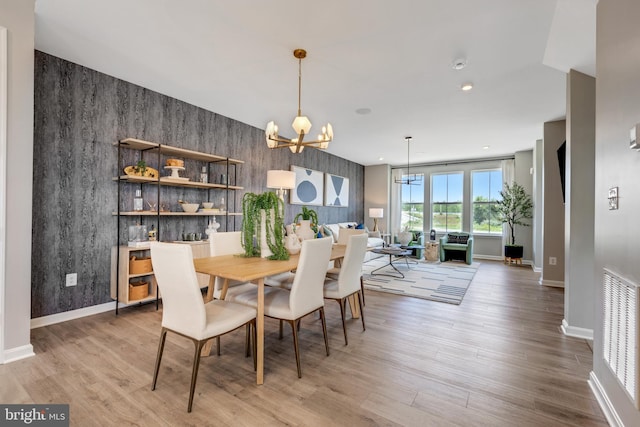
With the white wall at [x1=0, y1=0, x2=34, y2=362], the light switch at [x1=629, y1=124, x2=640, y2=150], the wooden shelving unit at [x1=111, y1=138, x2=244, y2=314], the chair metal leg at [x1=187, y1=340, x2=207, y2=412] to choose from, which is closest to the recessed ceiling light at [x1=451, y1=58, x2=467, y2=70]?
the light switch at [x1=629, y1=124, x2=640, y2=150]

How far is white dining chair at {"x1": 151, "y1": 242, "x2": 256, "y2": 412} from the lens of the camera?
5.43 feet

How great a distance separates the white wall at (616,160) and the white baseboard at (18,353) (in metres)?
3.76

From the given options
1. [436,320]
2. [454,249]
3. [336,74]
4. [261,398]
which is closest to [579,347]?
[436,320]

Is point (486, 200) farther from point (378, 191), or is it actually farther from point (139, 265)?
point (139, 265)

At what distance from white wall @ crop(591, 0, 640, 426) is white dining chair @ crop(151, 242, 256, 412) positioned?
2.14 meters

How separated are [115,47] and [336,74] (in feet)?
6.96

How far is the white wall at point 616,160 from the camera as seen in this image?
1366mm

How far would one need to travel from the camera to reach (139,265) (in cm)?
319

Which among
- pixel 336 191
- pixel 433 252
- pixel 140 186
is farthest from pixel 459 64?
pixel 433 252

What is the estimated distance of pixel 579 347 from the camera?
250cm

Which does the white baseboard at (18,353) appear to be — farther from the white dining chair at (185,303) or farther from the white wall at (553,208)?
the white wall at (553,208)

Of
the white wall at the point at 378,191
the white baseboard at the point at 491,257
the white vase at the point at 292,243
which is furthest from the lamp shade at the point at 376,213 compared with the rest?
the white vase at the point at 292,243

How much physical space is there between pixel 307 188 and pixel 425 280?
10.1 feet

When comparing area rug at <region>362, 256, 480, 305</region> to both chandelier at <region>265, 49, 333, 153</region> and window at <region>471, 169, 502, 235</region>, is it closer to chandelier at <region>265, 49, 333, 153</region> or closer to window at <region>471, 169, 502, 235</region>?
window at <region>471, 169, 502, 235</region>
